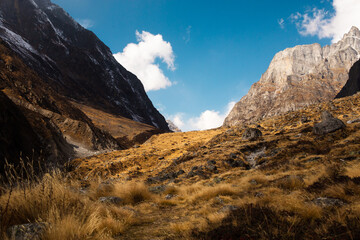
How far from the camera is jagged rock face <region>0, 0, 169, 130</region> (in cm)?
Answer: 10588

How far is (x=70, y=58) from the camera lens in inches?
5167

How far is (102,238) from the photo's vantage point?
2.86 m

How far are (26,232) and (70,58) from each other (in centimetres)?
15640

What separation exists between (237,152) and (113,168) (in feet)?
49.2

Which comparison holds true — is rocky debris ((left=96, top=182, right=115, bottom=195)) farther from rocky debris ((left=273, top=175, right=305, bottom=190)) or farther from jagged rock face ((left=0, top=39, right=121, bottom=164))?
jagged rock face ((left=0, top=39, right=121, bottom=164))

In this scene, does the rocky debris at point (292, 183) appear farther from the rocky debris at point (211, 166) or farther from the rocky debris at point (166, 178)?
the rocky debris at point (166, 178)

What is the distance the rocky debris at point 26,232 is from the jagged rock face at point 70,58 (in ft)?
363

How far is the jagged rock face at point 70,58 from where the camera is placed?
Answer: 106m

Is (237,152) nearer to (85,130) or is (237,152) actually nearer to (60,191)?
(60,191)

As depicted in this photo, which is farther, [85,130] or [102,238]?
[85,130]

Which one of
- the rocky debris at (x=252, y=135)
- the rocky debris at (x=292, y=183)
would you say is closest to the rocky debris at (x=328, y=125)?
the rocky debris at (x=252, y=135)

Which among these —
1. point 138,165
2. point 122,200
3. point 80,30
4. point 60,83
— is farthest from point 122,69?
point 122,200

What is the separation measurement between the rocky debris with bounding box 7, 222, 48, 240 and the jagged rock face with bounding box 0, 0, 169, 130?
363 feet

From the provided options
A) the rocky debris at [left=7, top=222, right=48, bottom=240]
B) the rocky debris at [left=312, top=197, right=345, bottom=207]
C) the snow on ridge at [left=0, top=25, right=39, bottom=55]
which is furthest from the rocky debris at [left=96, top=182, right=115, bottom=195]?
the snow on ridge at [left=0, top=25, right=39, bottom=55]
